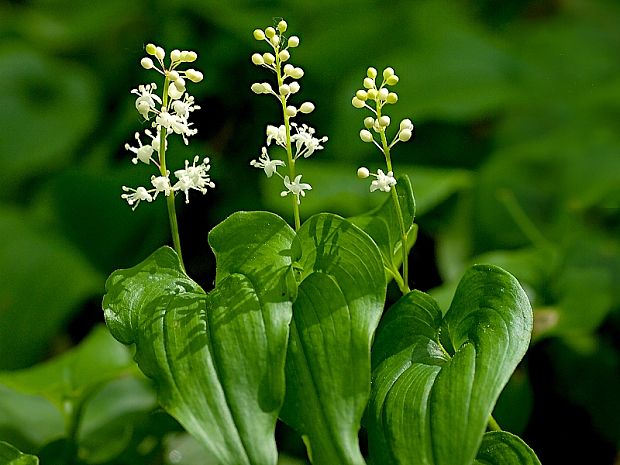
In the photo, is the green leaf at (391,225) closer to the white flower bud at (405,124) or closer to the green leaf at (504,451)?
the white flower bud at (405,124)

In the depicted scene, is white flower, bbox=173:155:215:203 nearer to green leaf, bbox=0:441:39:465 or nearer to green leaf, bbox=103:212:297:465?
green leaf, bbox=103:212:297:465

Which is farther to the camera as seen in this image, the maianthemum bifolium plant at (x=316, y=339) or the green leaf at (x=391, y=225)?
the green leaf at (x=391, y=225)

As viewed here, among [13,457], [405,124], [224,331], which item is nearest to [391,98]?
[405,124]

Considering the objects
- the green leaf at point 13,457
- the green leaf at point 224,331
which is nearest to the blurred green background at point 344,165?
the green leaf at point 13,457

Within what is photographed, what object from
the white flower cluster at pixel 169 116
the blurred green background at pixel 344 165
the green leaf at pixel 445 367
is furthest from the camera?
the blurred green background at pixel 344 165

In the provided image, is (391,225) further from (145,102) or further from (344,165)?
(344,165)

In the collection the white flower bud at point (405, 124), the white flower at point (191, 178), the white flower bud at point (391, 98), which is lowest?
the white flower at point (191, 178)

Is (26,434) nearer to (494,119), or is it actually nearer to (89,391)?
(89,391)

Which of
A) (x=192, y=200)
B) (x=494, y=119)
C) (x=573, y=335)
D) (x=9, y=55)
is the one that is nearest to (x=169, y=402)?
(x=573, y=335)

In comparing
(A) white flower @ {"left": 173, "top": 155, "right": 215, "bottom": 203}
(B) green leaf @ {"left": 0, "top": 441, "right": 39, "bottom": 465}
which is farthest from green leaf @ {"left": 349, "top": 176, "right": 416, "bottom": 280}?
(B) green leaf @ {"left": 0, "top": 441, "right": 39, "bottom": 465}
